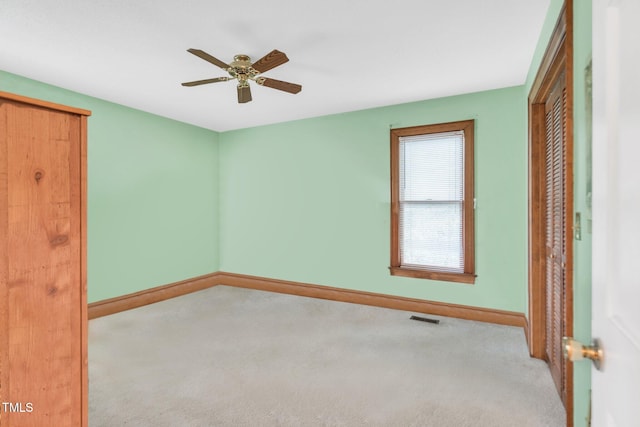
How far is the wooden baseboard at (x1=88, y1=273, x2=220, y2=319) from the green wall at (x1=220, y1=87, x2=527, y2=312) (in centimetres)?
43

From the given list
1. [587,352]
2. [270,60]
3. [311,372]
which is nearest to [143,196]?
[270,60]

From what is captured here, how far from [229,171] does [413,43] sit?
357 centimetres

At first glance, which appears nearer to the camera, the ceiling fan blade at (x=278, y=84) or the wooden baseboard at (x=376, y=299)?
the ceiling fan blade at (x=278, y=84)

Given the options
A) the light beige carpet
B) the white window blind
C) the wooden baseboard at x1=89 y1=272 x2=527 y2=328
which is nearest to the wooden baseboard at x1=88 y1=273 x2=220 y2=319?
the wooden baseboard at x1=89 y1=272 x2=527 y2=328

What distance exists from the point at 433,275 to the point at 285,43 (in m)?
2.81

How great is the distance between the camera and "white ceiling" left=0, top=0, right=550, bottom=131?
2078 mm

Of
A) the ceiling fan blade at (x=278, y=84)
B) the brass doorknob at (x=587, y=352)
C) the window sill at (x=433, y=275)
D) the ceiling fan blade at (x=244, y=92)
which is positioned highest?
the ceiling fan blade at (x=278, y=84)

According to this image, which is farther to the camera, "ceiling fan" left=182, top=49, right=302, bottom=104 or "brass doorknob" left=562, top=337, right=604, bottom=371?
"ceiling fan" left=182, top=49, right=302, bottom=104

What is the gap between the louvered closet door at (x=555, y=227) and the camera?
2.03 m

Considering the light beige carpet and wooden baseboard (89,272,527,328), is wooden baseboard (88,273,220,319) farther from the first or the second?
the light beige carpet

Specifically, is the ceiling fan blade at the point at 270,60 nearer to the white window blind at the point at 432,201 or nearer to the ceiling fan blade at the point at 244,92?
the ceiling fan blade at the point at 244,92
